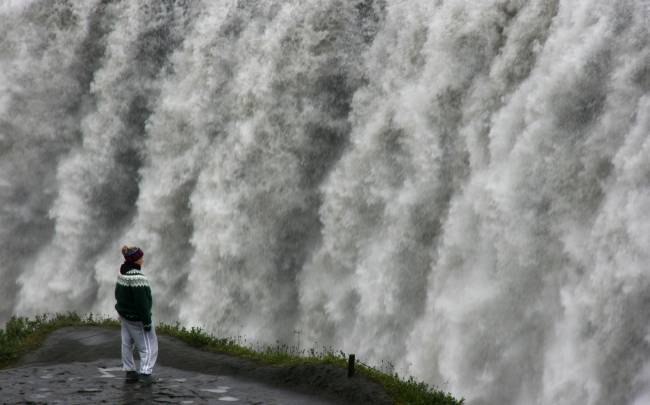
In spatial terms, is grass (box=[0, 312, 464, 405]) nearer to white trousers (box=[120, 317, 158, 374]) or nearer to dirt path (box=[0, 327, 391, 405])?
dirt path (box=[0, 327, 391, 405])

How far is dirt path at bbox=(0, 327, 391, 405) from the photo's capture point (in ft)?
41.0

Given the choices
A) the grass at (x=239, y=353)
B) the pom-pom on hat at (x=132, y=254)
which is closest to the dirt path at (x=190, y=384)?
the grass at (x=239, y=353)

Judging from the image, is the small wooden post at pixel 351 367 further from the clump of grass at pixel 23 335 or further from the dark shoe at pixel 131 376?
the clump of grass at pixel 23 335

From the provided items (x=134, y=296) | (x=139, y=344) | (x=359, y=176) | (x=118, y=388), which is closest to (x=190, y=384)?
(x=139, y=344)

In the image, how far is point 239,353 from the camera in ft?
52.0

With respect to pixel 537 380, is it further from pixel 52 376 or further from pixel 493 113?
pixel 52 376

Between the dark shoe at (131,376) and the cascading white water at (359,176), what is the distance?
286 inches

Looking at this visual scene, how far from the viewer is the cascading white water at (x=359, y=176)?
16688mm

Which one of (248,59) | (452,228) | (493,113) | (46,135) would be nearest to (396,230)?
(452,228)

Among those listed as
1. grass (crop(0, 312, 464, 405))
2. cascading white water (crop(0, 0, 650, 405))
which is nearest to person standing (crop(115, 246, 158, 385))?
grass (crop(0, 312, 464, 405))

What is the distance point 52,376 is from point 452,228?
9274 mm

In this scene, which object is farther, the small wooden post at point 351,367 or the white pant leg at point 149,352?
the white pant leg at point 149,352

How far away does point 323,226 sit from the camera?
77.9ft

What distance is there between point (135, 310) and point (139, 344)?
622 mm
